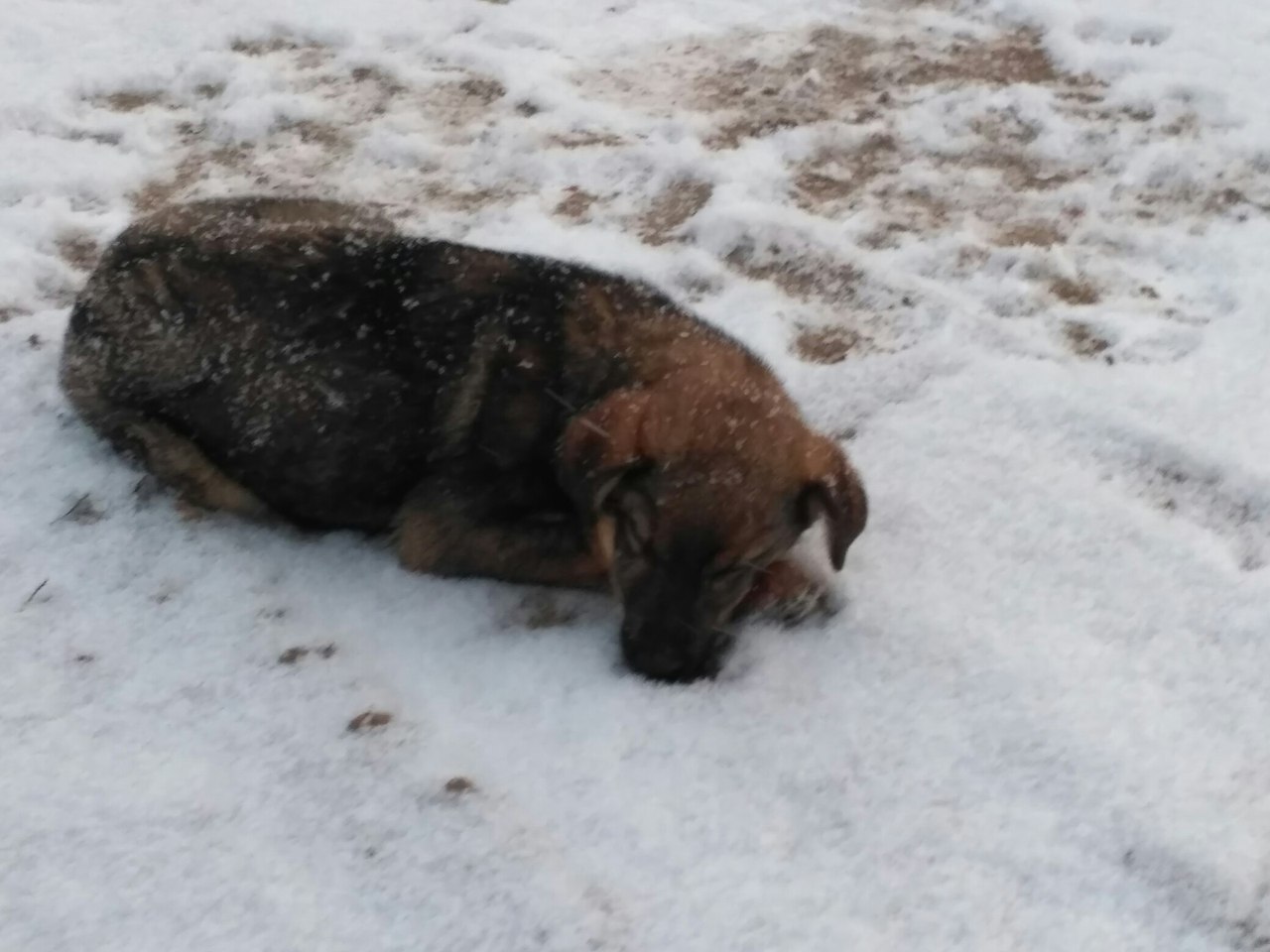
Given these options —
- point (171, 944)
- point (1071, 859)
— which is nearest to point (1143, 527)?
point (1071, 859)

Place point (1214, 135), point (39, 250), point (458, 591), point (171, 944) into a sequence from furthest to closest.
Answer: point (1214, 135) < point (39, 250) < point (458, 591) < point (171, 944)

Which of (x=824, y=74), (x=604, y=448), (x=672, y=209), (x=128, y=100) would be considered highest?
(x=824, y=74)

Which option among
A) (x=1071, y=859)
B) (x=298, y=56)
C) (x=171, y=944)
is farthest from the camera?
(x=298, y=56)

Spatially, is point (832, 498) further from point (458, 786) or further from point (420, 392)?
point (420, 392)

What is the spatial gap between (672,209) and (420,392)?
7.81 ft

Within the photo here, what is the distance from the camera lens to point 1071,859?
118 inches

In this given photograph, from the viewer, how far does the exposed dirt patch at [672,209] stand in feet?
18.5

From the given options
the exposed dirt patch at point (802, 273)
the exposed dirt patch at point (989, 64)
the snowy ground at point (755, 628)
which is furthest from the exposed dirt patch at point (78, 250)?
the exposed dirt patch at point (989, 64)

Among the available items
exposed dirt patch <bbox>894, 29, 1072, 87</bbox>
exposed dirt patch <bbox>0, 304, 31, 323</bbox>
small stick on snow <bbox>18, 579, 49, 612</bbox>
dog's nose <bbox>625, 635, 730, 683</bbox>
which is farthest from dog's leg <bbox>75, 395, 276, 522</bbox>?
exposed dirt patch <bbox>894, 29, 1072, 87</bbox>

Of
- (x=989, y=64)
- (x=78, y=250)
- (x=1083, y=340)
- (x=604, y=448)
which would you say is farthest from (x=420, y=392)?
(x=989, y=64)

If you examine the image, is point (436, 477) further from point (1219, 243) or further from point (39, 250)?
point (1219, 243)

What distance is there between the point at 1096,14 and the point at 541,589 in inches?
237

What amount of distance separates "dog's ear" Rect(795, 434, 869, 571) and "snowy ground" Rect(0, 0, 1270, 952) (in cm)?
42

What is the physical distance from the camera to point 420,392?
12.8ft
